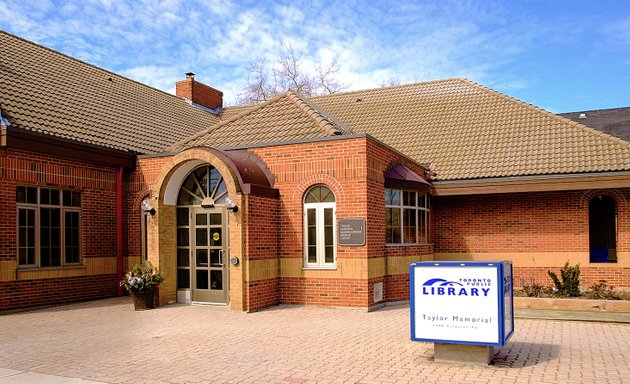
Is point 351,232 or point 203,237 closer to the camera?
point 351,232

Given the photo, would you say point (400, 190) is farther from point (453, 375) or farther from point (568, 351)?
point (453, 375)

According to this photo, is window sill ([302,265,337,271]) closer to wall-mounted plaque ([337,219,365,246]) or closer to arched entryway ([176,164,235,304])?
wall-mounted plaque ([337,219,365,246])

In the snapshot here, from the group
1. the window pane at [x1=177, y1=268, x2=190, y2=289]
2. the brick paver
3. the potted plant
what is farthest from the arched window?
the potted plant

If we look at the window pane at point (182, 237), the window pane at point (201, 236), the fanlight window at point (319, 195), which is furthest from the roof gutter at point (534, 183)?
the window pane at point (182, 237)

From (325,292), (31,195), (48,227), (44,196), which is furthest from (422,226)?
(31,195)

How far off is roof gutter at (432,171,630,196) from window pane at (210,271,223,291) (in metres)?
6.75

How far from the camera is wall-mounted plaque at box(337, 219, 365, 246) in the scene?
12.1 metres

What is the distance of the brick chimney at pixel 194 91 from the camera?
24766mm

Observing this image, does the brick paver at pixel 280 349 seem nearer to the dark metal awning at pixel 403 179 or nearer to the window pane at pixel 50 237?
the window pane at pixel 50 237

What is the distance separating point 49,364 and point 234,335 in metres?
2.90

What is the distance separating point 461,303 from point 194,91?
65.6 ft

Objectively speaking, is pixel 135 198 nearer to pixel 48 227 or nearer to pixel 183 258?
pixel 48 227

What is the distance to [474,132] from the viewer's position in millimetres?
17891

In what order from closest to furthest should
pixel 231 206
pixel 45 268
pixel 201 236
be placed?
1. pixel 231 206
2. pixel 45 268
3. pixel 201 236
